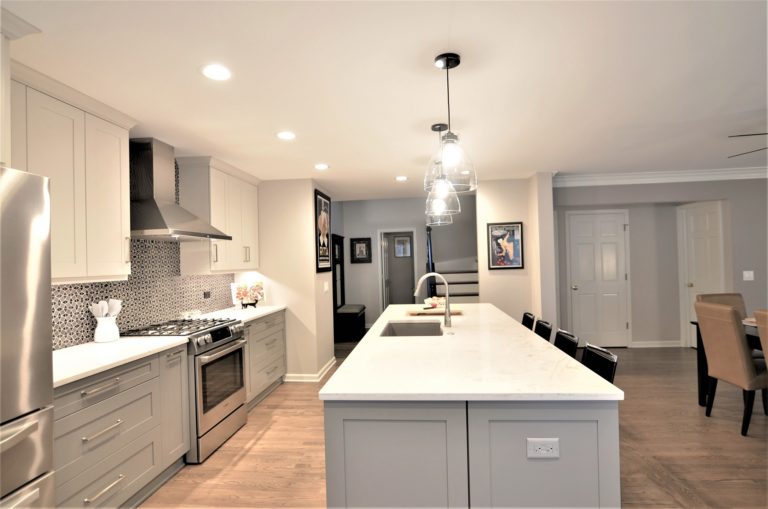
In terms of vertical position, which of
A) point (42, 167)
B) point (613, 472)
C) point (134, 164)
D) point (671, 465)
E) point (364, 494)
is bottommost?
point (671, 465)

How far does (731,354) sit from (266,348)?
4.05 m

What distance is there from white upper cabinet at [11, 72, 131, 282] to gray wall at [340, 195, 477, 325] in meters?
5.33

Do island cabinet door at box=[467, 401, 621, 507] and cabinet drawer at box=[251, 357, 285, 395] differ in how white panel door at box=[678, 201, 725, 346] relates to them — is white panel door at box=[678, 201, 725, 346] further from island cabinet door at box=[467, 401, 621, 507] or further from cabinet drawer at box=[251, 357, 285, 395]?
cabinet drawer at box=[251, 357, 285, 395]

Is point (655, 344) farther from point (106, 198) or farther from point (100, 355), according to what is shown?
point (106, 198)

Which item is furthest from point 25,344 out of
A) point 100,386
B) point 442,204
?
point 442,204

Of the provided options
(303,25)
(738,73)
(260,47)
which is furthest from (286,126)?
(738,73)

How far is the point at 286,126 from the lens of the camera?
119 inches

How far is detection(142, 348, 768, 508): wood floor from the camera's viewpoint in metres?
2.46

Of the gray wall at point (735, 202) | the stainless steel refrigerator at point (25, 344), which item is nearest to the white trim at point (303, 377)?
the stainless steel refrigerator at point (25, 344)

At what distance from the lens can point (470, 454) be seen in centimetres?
158

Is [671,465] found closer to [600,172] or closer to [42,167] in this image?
[600,172]

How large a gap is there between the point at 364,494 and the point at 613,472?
3.02 feet

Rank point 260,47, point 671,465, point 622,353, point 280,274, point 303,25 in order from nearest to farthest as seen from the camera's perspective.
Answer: point 303,25, point 260,47, point 671,465, point 280,274, point 622,353

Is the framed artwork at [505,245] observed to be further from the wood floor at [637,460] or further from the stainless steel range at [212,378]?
the stainless steel range at [212,378]
